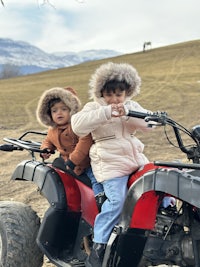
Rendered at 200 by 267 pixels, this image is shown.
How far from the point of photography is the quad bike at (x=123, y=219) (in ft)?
10.5

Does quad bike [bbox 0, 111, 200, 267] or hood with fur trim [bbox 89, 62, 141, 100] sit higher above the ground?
hood with fur trim [bbox 89, 62, 141, 100]

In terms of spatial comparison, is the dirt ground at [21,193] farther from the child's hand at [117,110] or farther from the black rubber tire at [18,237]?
the child's hand at [117,110]

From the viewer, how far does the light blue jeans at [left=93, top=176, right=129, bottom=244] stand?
3.65 meters

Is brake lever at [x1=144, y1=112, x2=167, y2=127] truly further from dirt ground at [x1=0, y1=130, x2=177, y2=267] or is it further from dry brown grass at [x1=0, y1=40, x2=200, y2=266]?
dry brown grass at [x1=0, y1=40, x2=200, y2=266]

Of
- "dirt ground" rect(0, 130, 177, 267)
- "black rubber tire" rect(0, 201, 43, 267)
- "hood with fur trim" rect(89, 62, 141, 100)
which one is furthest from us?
"dirt ground" rect(0, 130, 177, 267)

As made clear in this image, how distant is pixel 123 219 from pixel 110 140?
0.61 metres

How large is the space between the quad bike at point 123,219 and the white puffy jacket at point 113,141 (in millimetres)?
122

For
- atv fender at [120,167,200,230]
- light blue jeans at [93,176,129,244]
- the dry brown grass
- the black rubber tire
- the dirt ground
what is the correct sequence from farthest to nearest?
the dry brown grass
the dirt ground
the black rubber tire
light blue jeans at [93,176,129,244]
atv fender at [120,167,200,230]

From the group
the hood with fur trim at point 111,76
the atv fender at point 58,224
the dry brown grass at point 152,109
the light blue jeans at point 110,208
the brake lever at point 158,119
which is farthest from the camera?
the dry brown grass at point 152,109

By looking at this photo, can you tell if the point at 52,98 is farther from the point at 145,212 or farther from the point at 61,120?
the point at 145,212

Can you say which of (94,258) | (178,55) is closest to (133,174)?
(94,258)

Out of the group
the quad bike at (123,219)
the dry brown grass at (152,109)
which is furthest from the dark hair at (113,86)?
the dry brown grass at (152,109)

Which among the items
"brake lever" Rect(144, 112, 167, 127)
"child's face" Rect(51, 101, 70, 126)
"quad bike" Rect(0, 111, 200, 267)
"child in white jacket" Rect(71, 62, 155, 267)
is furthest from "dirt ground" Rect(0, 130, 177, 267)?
"brake lever" Rect(144, 112, 167, 127)

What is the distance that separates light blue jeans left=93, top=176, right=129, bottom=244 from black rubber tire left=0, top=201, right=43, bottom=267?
0.90 m
